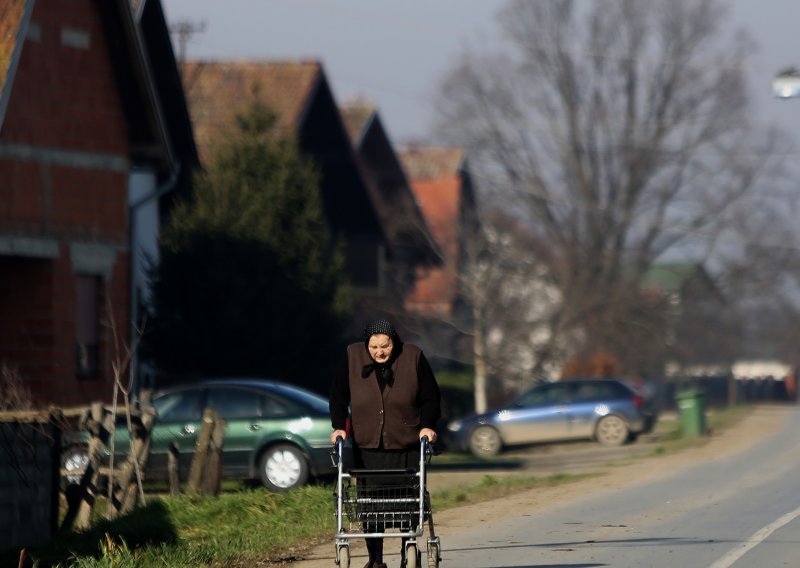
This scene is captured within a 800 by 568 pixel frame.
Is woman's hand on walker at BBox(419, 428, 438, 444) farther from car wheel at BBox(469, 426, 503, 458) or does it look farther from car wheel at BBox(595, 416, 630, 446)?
car wheel at BBox(595, 416, 630, 446)

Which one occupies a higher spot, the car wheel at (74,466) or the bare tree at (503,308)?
the bare tree at (503,308)

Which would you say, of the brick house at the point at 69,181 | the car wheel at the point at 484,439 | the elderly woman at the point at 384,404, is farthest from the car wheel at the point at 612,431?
the elderly woman at the point at 384,404

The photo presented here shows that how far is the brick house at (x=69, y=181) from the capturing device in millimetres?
22172

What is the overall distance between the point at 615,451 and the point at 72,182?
1261 cm

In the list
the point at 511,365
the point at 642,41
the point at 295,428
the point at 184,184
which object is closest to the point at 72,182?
the point at 295,428

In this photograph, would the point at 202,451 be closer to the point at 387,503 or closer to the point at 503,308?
the point at 387,503

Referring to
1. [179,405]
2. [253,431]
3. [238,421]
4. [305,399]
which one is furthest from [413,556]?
[179,405]

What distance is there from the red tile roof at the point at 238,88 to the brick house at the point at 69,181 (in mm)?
11909

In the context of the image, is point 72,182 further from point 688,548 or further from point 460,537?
point 688,548

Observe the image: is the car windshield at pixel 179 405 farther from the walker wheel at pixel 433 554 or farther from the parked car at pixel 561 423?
the parked car at pixel 561 423

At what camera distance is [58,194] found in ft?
75.9

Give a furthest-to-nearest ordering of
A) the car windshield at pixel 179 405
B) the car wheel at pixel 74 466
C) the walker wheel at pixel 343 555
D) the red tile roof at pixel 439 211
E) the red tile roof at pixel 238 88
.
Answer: the red tile roof at pixel 439 211
the red tile roof at pixel 238 88
the car windshield at pixel 179 405
the car wheel at pixel 74 466
the walker wheel at pixel 343 555

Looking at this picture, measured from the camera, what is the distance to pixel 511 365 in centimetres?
4412

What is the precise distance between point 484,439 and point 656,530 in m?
19.0
